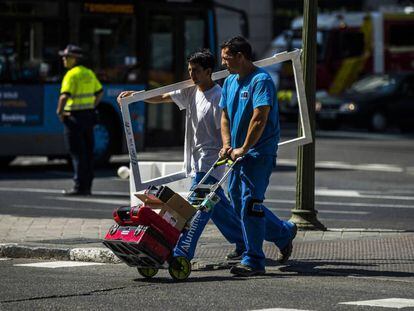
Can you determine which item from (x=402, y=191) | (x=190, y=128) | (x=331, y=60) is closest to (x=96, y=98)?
(x=402, y=191)

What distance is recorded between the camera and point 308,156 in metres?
12.3

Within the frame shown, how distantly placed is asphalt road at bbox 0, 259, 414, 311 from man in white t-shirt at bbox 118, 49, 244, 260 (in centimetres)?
53

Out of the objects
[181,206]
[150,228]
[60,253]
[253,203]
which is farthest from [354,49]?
[150,228]

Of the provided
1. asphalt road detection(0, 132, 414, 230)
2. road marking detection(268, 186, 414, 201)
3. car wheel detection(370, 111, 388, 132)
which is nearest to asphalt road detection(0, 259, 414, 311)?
asphalt road detection(0, 132, 414, 230)

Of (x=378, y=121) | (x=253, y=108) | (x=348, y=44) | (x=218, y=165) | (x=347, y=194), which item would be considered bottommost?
(x=347, y=194)

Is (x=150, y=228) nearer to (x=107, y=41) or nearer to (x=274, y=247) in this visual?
(x=274, y=247)

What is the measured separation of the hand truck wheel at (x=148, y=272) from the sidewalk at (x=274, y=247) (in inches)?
26.4

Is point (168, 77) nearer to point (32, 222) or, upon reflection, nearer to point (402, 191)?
point (402, 191)

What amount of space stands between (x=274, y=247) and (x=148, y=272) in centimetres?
192

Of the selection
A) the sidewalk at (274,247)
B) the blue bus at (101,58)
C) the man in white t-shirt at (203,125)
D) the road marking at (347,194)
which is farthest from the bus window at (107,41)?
the man in white t-shirt at (203,125)

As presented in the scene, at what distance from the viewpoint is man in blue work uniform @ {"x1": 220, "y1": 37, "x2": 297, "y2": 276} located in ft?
31.7

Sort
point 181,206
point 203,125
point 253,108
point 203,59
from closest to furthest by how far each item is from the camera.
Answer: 1. point 181,206
2. point 253,108
3. point 203,59
4. point 203,125

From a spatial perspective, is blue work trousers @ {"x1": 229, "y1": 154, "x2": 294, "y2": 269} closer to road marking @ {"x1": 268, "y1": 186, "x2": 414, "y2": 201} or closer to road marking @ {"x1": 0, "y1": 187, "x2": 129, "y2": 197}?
road marking @ {"x1": 268, "y1": 186, "x2": 414, "y2": 201}

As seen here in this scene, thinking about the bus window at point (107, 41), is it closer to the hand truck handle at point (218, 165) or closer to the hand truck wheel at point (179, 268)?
the hand truck handle at point (218, 165)
